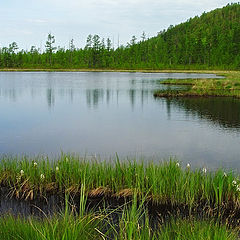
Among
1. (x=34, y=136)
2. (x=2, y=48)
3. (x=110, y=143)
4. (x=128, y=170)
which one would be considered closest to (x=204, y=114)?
(x=110, y=143)

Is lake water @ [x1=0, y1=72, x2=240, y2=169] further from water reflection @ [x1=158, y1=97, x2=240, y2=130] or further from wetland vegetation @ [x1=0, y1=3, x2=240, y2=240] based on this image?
wetland vegetation @ [x1=0, y1=3, x2=240, y2=240]

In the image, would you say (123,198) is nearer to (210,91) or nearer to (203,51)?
(210,91)

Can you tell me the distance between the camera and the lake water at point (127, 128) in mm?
11273

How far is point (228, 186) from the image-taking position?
6477 mm

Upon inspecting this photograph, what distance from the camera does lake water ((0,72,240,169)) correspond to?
37.0 feet

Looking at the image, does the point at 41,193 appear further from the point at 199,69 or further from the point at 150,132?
the point at 199,69

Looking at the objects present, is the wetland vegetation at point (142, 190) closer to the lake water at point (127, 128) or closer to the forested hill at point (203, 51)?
the lake water at point (127, 128)

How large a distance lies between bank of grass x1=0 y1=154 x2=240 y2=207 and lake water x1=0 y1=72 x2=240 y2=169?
3132mm

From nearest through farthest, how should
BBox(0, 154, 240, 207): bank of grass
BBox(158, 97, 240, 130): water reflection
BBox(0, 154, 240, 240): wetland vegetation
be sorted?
BBox(0, 154, 240, 240): wetland vegetation → BBox(0, 154, 240, 207): bank of grass → BBox(158, 97, 240, 130): water reflection

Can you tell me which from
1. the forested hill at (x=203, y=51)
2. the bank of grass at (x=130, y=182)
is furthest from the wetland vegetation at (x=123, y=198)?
the forested hill at (x=203, y=51)

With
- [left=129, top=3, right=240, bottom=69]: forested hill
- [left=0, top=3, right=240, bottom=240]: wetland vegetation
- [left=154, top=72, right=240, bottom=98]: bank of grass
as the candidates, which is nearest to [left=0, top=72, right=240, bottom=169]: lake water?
[left=154, top=72, right=240, bottom=98]: bank of grass

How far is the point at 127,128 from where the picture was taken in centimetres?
1568

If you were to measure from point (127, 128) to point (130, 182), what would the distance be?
28.8ft

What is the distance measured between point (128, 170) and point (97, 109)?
49.7ft
